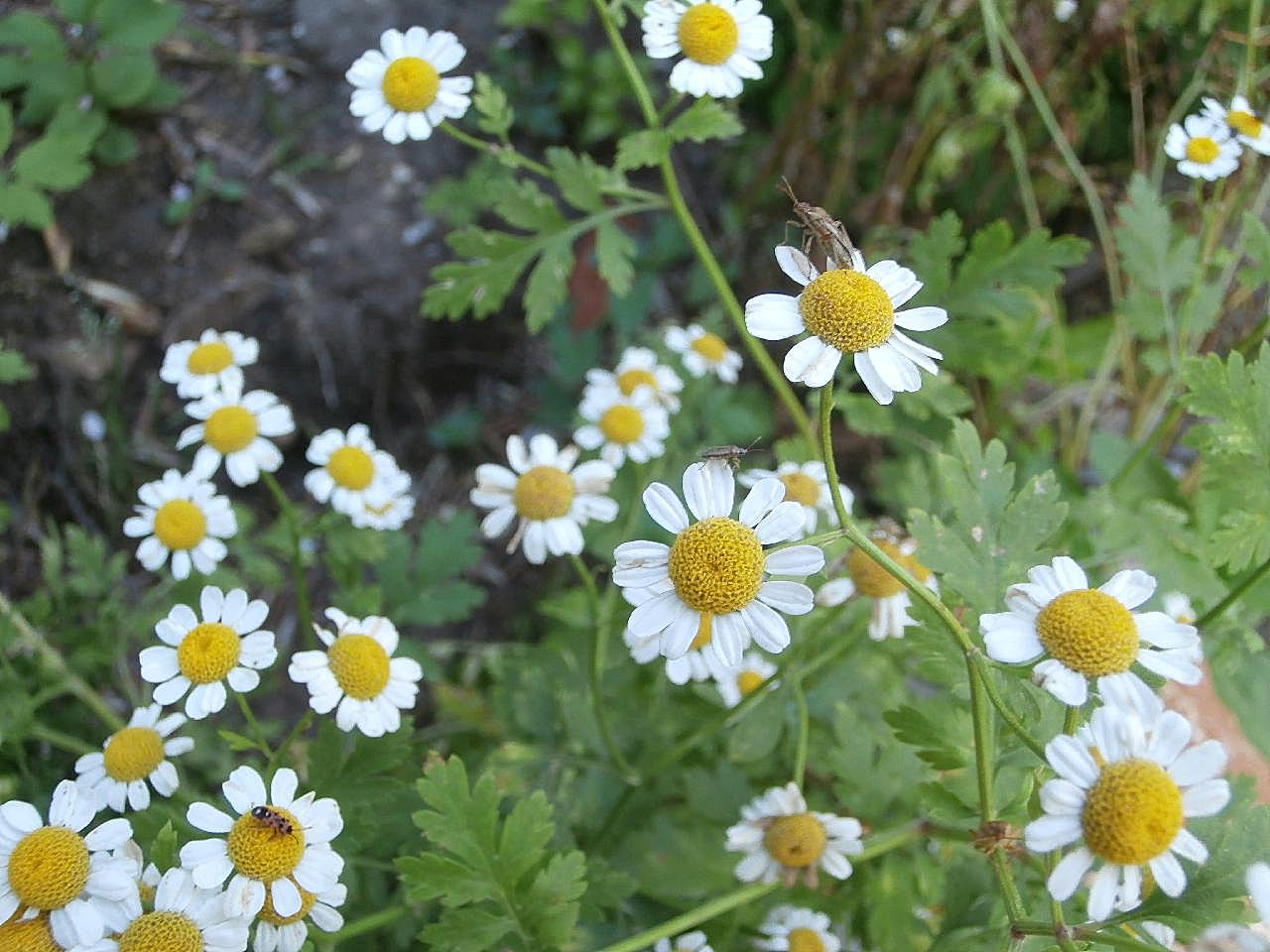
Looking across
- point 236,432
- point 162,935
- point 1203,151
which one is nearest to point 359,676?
point 162,935

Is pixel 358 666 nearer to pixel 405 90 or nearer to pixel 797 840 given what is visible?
pixel 797 840

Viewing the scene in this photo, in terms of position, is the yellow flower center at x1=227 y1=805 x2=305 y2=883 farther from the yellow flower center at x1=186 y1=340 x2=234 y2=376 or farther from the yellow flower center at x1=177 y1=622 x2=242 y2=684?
the yellow flower center at x1=186 y1=340 x2=234 y2=376

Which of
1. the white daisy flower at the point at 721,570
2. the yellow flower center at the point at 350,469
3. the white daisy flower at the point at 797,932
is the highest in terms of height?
the white daisy flower at the point at 721,570

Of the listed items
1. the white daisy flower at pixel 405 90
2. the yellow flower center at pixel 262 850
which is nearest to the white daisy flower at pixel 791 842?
the yellow flower center at pixel 262 850

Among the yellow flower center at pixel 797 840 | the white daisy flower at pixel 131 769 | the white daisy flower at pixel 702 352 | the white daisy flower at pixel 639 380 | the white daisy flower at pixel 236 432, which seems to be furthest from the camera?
the white daisy flower at pixel 702 352

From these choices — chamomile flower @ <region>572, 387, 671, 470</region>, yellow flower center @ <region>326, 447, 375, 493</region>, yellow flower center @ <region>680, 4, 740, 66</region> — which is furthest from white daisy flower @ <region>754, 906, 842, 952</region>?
yellow flower center @ <region>680, 4, 740, 66</region>

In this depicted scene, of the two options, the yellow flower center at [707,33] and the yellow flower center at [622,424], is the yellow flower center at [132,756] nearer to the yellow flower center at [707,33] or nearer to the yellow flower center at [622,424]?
the yellow flower center at [622,424]

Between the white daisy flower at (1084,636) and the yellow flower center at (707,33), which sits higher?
the yellow flower center at (707,33)
